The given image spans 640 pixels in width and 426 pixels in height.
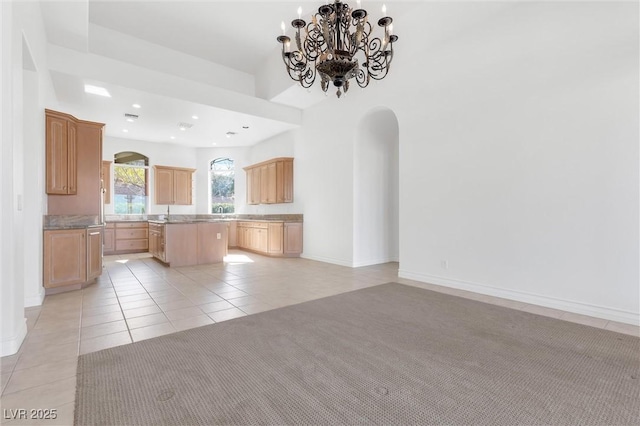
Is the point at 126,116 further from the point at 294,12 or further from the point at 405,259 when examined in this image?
the point at 405,259

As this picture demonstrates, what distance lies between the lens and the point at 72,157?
445 cm

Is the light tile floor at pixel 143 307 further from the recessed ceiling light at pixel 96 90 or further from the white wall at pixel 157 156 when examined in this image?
the white wall at pixel 157 156

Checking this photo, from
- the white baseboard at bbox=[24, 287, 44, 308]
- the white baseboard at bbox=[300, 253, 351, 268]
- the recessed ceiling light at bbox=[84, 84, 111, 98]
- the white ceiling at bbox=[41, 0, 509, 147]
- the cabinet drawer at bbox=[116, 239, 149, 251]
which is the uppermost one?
the white ceiling at bbox=[41, 0, 509, 147]

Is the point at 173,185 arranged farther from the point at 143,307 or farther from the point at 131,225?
the point at 143,307

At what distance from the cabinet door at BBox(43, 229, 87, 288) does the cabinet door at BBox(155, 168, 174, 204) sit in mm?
5349

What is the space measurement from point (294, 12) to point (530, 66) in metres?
3.87

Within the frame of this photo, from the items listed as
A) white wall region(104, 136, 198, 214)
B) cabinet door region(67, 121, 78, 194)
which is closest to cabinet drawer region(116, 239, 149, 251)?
white wall region(104, 136, 198, 214)

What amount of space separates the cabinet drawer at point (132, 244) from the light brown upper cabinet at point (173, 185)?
1.38 meters

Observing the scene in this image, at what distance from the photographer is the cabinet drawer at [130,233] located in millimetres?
8123

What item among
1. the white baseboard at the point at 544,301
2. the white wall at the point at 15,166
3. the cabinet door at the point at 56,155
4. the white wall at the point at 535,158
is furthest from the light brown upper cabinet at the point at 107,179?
the white baseboard at the point at 544,301

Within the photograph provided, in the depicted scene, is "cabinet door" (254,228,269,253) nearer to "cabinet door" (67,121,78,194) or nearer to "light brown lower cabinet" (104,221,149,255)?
"light brown lower cabinet" (104,221,149,255)

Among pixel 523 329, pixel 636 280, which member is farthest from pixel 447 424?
pixel 636 280

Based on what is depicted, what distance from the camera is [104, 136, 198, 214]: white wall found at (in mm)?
8633

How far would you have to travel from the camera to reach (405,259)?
509 centimetres
